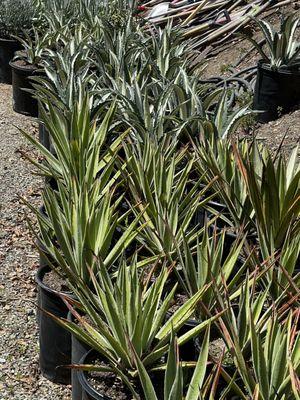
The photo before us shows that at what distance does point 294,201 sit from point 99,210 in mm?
757

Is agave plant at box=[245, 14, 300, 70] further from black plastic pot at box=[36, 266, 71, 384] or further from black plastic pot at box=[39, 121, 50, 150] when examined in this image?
black plastic pot at box=[36, 266, 71, 384]

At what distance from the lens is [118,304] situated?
7.19 feet

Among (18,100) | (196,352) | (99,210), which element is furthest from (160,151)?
(18,100)

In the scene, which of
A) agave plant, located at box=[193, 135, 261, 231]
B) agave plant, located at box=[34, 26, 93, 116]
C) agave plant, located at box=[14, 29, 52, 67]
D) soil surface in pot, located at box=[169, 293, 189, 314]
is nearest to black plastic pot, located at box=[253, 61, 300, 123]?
agave plant, located at box=[34, 26, 93, 116]

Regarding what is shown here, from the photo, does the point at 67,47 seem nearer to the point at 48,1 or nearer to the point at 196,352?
the point at 48,1

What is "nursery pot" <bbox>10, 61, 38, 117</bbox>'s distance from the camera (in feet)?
19.8

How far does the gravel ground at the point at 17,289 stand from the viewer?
2926mm

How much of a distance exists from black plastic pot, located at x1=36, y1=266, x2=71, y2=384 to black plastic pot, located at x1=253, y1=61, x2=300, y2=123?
2.58 metres

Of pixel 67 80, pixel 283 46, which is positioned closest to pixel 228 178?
pixel 67 80

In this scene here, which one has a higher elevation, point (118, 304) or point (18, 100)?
point (118, 304)

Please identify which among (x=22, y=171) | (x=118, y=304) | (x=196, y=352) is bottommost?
(x=22, y=171)

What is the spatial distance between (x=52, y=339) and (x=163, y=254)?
0.61 meters

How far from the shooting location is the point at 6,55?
7.05 metres

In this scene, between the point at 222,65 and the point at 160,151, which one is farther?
the point at 222,65
